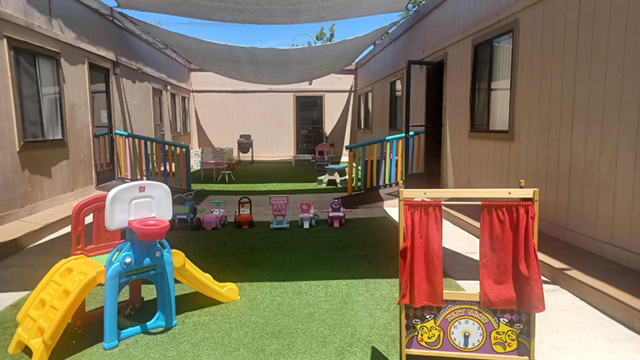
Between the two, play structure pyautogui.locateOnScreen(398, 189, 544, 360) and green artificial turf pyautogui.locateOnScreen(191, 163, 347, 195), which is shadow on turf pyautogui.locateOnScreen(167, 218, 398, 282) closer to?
play structure pyautogui.locateOnScreen(398, 189, 544, 360)

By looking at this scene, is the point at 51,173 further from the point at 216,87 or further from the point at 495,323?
the point at 216,87

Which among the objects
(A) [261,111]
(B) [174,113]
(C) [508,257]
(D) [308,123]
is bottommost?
Result: (C) [508,257]

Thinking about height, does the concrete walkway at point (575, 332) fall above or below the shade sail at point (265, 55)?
below

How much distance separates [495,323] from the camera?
1960mm

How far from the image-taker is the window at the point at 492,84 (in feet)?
14.9

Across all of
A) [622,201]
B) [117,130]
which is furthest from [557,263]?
[117,130]

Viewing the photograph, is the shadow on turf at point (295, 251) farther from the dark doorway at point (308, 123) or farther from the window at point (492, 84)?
the dark doorway at point (308, 123)

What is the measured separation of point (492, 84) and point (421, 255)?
12.0ft

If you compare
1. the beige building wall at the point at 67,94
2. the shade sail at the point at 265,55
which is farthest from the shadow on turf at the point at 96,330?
the shade sail at the point at 265,55

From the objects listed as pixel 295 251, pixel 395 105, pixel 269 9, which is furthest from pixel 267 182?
pixel 295 251

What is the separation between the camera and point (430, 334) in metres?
2.00

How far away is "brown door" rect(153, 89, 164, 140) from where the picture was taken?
991 centimetres

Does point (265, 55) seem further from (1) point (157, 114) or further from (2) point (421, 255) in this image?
(2) point (421, 255)

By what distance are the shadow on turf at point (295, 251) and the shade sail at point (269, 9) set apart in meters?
2.75
